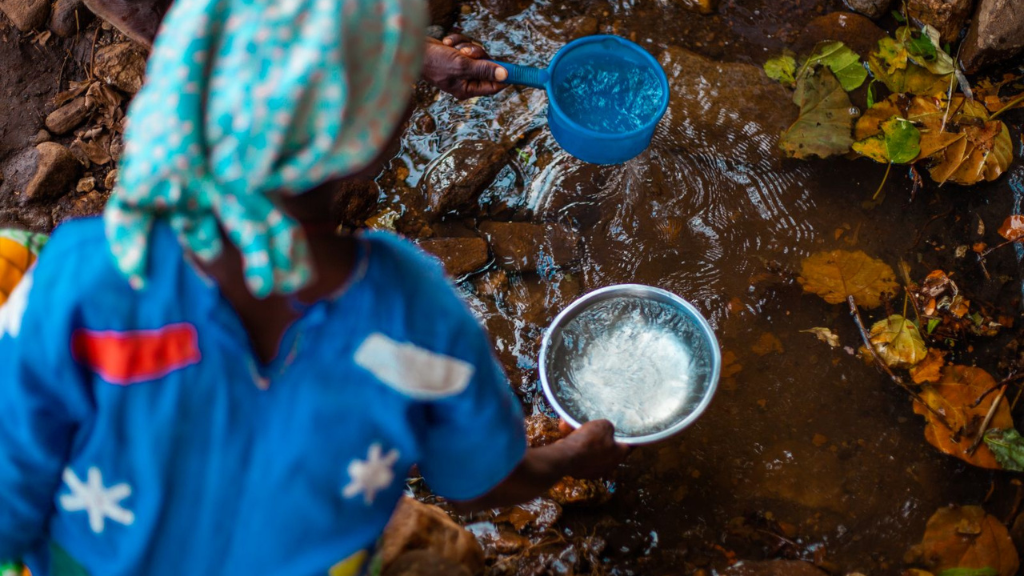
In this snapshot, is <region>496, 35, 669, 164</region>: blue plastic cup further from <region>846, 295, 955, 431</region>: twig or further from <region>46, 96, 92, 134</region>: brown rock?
<region>46, 96, 92, 134</region>: brown rock

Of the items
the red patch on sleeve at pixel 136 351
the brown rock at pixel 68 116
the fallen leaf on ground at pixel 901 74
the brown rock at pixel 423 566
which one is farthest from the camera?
the fallen leaf on ground at pixel 901 74

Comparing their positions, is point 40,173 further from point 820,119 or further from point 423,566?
point 820,119

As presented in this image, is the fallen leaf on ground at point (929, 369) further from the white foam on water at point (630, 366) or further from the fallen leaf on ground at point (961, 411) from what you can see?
the white foam on water at point (630, 366)

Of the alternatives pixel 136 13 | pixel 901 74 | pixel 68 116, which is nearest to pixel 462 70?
pixel 136 13

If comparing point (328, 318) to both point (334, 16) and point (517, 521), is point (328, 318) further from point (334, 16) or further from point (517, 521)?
point (517, 521)

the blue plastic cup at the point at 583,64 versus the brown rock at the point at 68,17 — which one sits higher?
the brown rock at the point at 68,17

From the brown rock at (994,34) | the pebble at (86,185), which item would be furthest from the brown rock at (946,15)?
the pebble at (86,185)

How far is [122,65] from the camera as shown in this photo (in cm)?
304

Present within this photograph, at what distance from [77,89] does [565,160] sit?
2.08 metres

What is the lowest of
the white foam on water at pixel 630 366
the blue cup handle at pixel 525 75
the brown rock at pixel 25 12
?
the white foam on water at pixel 630 366

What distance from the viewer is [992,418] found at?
2.58 metres

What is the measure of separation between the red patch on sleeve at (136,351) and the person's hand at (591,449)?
0.99 metres

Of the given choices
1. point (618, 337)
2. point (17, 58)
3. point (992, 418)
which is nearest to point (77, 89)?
point (17, 58)

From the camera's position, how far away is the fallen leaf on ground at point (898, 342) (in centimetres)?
268
